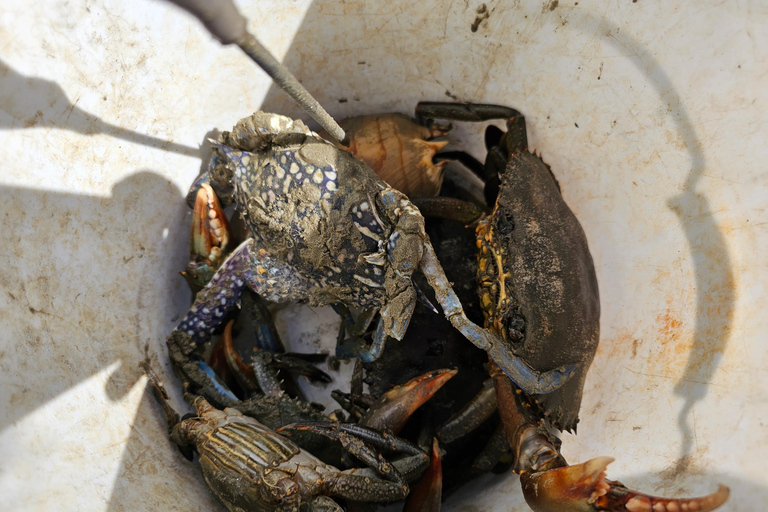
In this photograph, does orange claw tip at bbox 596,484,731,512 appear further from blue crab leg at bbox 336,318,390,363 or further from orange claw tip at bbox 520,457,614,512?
blue crab leg at bbox 336,318,390,363

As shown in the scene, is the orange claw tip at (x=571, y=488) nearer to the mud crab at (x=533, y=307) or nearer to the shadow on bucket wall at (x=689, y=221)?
the mud crab at (x=533, y=307)

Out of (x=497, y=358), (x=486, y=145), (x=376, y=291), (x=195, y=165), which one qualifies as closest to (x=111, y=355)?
(x=195, y=165)

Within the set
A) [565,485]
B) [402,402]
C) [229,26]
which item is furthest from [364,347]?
[229,26]

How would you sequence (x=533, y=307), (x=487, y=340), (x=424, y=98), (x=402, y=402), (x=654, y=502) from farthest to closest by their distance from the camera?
(x=424, y=98), (x=402, y=402), (x=533, y=307), (x=487, y=340), (x=654, y=502)

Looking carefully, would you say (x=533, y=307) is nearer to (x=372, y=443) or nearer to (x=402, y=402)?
(x=402, y=402)

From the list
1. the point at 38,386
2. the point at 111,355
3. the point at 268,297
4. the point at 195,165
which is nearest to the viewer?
the point at 38,386

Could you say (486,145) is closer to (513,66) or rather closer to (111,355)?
(513,66)

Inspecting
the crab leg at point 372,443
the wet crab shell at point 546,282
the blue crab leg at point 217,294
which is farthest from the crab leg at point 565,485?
the blue crab leg at point 217,294
